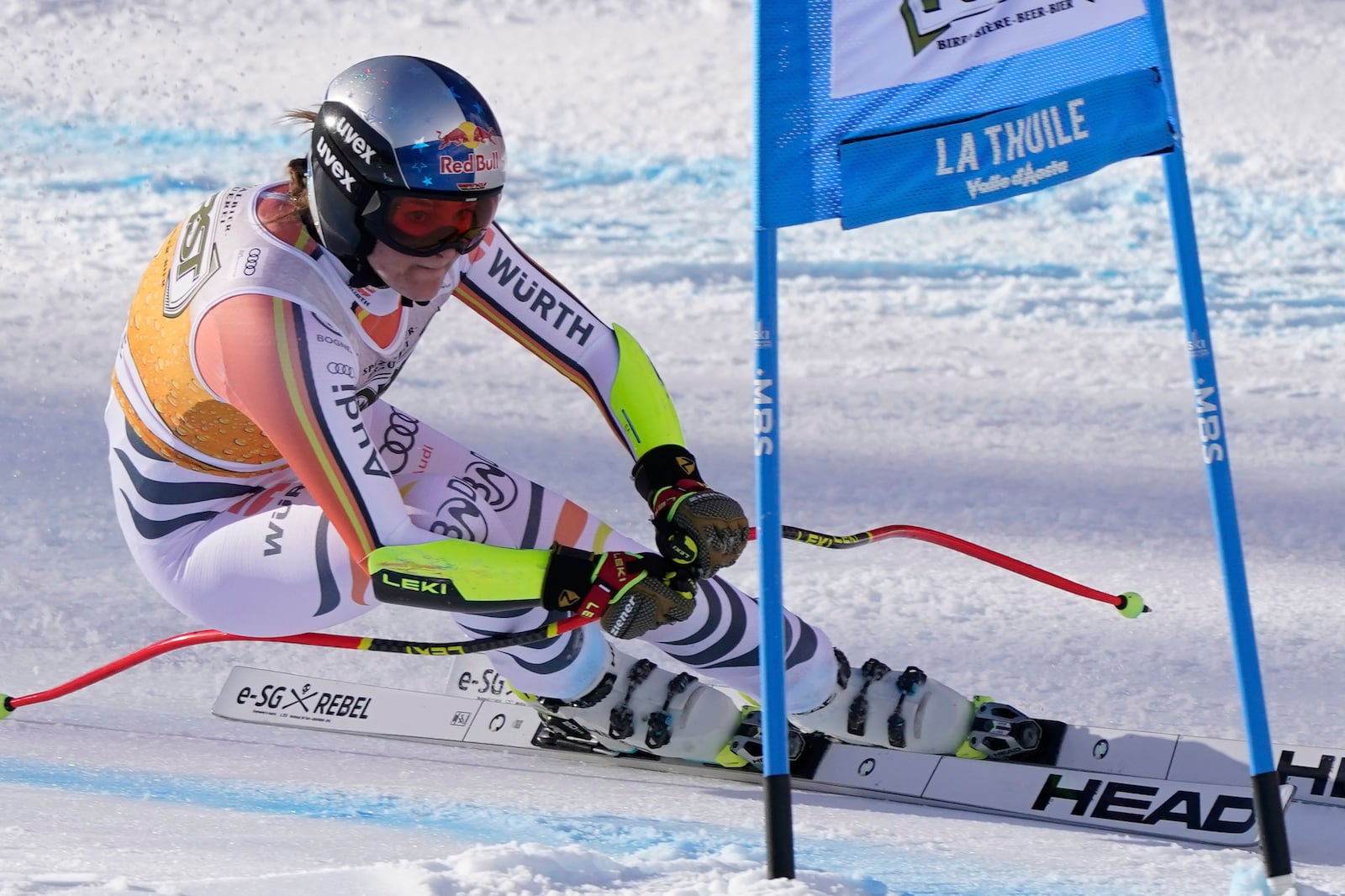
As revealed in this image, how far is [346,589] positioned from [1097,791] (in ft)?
4.65

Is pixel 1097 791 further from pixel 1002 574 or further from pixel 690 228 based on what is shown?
pixel 690 228

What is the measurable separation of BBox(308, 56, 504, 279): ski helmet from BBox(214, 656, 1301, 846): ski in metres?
1.28

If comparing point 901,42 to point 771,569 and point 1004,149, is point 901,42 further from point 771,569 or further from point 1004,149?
point 771,569

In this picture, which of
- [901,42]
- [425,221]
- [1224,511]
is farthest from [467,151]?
[1224,511]

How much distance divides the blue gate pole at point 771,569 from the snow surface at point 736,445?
0.08m

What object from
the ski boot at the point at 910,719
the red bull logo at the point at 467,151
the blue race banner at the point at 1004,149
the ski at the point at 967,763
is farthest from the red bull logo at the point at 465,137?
the ski at the point at 967,763

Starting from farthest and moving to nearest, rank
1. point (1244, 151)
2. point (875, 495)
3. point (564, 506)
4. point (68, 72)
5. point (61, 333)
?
point (68, 72) → point (1244, 151) → point (61, 333) → point (875, 495) → point (564, 506)

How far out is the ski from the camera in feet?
9.40

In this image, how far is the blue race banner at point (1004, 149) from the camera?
2.18 meters

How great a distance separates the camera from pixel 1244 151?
32.5 ft

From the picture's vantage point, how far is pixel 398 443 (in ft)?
9.92

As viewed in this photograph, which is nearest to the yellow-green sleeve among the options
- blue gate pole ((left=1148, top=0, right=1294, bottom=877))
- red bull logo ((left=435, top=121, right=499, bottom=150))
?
red bull logo ((left=435, top=121, right=499, bottom=150))

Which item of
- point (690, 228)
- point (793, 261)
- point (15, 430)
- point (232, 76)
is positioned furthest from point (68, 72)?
point (15, 430)

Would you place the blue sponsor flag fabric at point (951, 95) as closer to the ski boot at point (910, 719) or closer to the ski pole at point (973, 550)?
the ski pole at point (973, 550)
